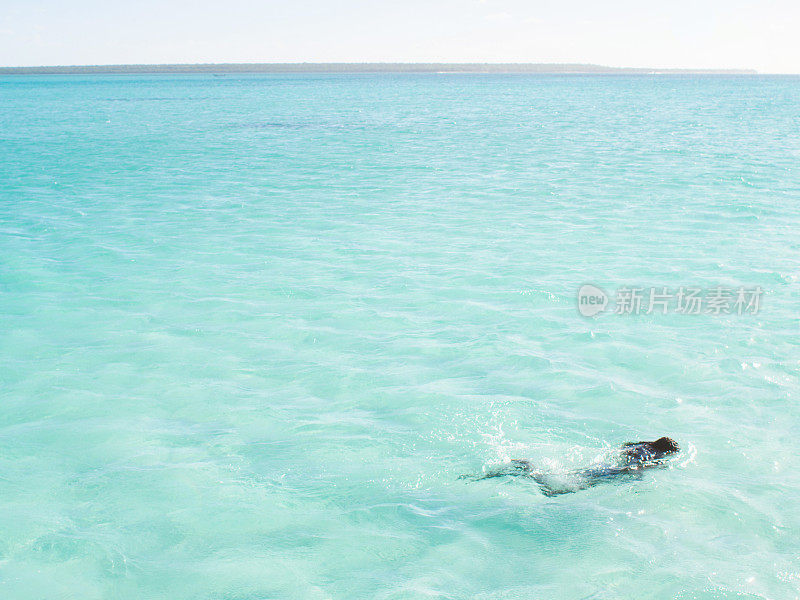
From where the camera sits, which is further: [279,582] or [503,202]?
[503,202]

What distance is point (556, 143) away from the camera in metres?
33.2

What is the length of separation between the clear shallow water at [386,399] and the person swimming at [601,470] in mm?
141

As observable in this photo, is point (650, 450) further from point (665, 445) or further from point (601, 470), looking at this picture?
point (601, 470)

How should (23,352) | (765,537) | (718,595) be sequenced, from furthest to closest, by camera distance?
(23,352) < (765,537) < (718,595)

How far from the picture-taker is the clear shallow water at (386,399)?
5.09 meters

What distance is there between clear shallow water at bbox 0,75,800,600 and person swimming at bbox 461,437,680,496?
141 millimetres

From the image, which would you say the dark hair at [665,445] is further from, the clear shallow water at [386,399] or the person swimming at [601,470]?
the clear shallow water at [386,399]

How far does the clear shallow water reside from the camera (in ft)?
16.7

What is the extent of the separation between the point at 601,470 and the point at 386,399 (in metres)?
2.61

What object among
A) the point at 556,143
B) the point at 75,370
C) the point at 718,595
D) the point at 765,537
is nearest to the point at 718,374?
the point at 765,537

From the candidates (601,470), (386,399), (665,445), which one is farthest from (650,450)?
(386,399)

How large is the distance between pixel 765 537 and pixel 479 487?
7.87 ft

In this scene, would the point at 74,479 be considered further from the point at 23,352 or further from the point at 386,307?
the point at 386,307

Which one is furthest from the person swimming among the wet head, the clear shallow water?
the clear shallow water
